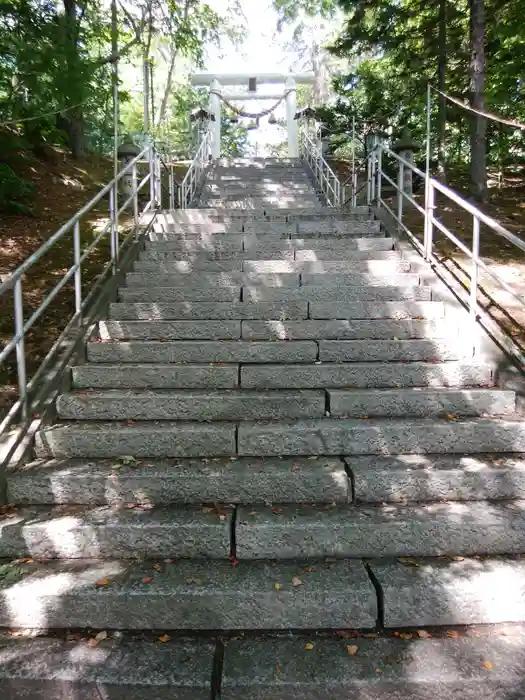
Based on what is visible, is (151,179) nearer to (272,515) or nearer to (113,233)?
(113,233)

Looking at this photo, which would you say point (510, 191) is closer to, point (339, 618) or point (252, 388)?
point (252, 388)

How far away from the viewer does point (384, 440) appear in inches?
109

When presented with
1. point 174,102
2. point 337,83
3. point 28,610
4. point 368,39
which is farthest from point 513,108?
point 174,102

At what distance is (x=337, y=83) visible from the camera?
12.6 metres

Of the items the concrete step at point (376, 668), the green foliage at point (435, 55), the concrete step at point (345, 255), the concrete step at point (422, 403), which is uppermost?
the green foliage at point (435, 55)

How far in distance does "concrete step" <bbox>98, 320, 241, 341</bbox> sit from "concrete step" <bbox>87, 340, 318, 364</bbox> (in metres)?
0.24

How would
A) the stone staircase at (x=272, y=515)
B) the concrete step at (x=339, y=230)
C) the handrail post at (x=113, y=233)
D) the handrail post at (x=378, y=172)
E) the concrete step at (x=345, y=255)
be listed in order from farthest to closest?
the handrail post at (x=378, y=172) < the concrete step at (x=339, y=230) < the concrete step at (x=345, y=255) < the handrail post at (x=113, y=233) < the stone staircase at (x=272, y=515)

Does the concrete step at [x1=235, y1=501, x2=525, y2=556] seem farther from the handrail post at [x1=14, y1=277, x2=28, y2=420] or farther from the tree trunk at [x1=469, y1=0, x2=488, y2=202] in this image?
the tree trunk at [x1=469, y1=0, x2=488, y2=202]

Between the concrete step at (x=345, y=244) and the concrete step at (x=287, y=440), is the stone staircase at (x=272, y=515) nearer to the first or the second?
A: the concrete step at (x=287, y=440)

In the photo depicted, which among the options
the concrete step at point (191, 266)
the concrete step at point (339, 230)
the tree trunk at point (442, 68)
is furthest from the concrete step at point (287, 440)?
the tree trunk at point (442, 68)

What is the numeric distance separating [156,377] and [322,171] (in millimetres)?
7445

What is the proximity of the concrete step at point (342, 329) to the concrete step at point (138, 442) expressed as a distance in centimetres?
109

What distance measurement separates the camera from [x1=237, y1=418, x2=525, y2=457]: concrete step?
9.08ft

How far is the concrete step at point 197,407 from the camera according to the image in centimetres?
300
